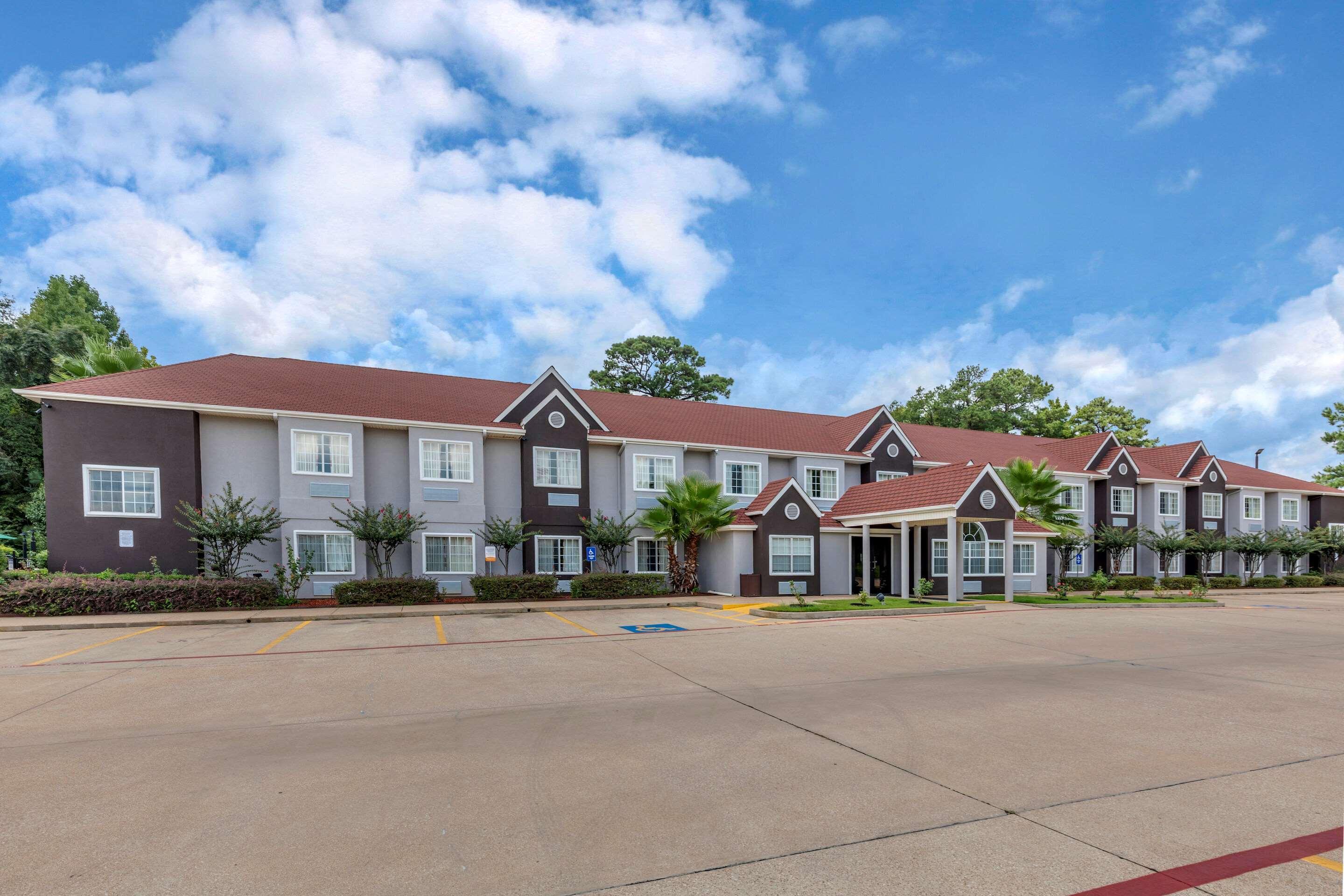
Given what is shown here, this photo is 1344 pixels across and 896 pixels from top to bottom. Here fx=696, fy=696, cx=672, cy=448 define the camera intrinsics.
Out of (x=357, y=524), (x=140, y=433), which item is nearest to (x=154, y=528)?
(x=140, y=433)

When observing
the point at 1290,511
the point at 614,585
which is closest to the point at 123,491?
the point at 614,585

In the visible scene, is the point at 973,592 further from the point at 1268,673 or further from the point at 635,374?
the point at 635,374

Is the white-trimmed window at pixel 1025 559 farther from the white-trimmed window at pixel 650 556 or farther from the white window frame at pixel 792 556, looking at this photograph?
the white-trimmed window at pixel 650 556

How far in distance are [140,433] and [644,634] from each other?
60.2 ft

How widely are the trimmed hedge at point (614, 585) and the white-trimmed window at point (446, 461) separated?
5944 mm

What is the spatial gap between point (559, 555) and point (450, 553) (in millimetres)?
4133

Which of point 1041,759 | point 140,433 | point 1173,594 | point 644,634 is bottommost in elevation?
point 1173,594

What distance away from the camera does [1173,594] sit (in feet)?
102

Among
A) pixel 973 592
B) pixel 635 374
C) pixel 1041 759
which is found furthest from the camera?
pixel 635 374

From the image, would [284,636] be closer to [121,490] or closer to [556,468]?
[121,490]

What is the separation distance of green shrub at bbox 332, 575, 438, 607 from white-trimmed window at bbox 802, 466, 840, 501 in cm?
1727

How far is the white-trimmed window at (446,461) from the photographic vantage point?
2591 cm

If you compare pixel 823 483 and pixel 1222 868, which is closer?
pixel 1222 868

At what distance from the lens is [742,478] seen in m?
31.5
